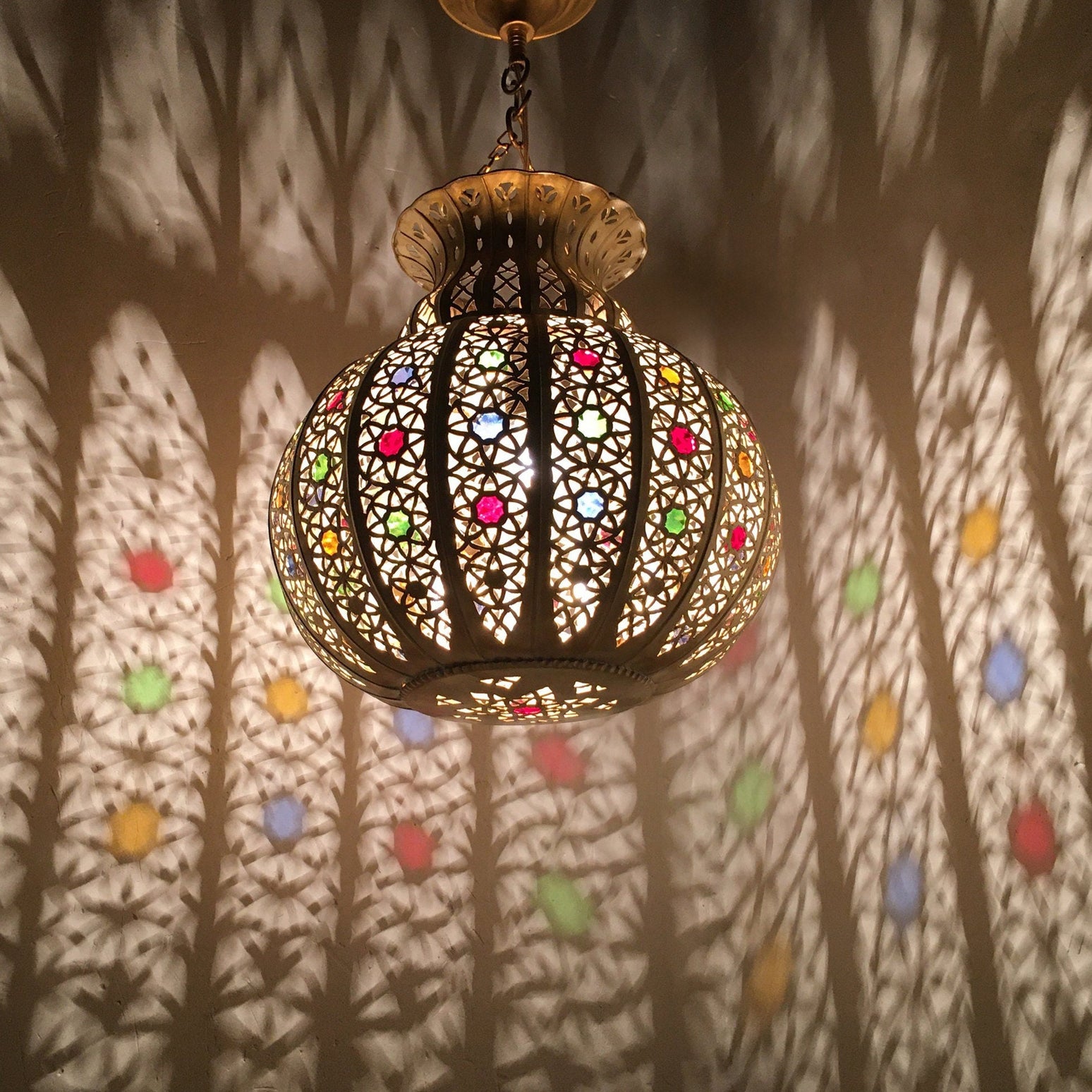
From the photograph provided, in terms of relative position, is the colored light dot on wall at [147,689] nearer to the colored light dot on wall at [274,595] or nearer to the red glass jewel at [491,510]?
the colored light dot on wall at [274,595]

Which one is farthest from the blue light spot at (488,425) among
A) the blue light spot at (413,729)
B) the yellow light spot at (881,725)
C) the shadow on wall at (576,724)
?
the blue light spot at (413,729)

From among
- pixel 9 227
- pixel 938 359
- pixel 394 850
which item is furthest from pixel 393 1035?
pixel 9 227

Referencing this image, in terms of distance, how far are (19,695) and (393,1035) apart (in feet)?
2.44

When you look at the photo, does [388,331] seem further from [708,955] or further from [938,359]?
[708,955]

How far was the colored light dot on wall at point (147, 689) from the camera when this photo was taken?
1.66 metres

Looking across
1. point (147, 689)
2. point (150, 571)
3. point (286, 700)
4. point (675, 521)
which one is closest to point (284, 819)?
point (286, 700)

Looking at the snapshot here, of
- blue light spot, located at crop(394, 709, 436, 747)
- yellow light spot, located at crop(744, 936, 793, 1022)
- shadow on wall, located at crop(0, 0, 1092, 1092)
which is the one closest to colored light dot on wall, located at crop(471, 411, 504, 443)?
shadow on wall, located at crop(0, 0, 1092, 1092)

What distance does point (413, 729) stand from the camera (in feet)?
5.87

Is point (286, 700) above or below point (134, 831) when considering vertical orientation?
above

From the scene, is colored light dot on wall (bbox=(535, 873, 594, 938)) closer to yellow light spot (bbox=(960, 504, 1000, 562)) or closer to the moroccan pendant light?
the moroccan pendant light

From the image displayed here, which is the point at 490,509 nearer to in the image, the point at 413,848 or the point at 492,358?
the point at 492,358

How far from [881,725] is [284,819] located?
0.90 m

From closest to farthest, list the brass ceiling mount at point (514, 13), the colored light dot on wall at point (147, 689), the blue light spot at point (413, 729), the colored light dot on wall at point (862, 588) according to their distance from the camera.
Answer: the brass ceiling mount at point (514, 13)
the colored light dot on wall at point (862, 588)
the colored light dot on wall at point (147, 689)
the blue light spot at point (413, 729)

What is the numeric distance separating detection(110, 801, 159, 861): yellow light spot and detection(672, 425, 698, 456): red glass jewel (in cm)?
104
